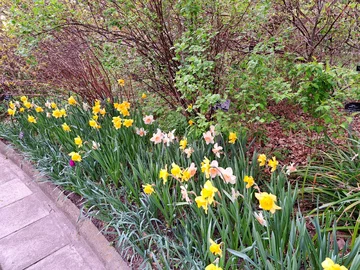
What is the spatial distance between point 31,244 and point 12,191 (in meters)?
1.00

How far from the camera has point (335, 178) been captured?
78.7 inches

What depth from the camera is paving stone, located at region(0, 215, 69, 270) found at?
2.12m

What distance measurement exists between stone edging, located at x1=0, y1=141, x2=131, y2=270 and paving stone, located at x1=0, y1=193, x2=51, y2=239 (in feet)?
0.46

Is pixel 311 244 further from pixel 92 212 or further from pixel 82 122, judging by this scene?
pixel 82 122

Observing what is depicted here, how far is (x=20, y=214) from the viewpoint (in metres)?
2.63

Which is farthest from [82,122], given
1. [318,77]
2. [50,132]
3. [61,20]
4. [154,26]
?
[318,77]

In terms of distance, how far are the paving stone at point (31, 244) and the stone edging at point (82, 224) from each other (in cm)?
16

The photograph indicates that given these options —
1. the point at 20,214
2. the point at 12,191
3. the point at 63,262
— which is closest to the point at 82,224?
the point at 63,262

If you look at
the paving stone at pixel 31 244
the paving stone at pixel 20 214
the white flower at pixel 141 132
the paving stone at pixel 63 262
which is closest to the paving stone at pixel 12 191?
the paving stone at pixel 20 214

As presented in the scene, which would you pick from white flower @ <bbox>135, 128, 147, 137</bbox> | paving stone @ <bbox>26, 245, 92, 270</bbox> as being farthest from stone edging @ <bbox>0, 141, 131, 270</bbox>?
white flower @ <bbox>135, 128, 147, 137</bbox>

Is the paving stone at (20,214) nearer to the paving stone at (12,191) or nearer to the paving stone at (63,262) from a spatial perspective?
the paving stone at (12,191)

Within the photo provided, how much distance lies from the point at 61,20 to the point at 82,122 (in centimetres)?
107

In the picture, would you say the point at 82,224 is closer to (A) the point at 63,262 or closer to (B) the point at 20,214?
(A) the point at 63,262

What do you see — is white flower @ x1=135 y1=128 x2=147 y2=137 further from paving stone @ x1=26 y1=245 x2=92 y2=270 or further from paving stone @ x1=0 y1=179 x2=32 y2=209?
paving stone @ x1=0 y1=179 x2=32 y2=209
